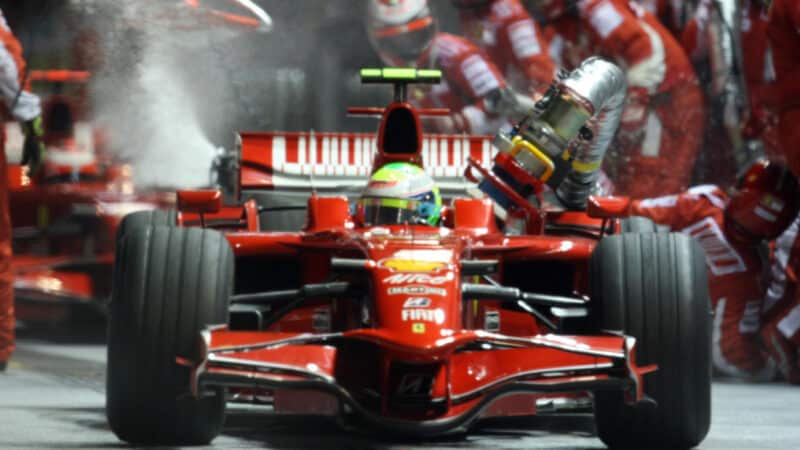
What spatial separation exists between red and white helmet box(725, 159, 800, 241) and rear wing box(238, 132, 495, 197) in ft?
6.42

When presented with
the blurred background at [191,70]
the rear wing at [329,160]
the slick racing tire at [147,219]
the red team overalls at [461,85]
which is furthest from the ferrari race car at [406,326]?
the red team overalls at [461,85]

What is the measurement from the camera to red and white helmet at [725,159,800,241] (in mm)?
10000

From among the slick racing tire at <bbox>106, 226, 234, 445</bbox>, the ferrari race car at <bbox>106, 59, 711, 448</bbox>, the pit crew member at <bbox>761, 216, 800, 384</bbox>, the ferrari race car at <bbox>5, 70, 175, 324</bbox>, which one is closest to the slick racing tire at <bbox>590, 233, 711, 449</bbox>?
the ferrari race car at <bbox>106, 59, 711, 448</bbox>

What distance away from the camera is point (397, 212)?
7.11 meters

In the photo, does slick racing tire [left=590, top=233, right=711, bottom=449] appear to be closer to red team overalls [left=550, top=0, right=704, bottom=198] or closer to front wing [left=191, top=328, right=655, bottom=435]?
front wing [left=191, top=328, right=655, bottom=435]

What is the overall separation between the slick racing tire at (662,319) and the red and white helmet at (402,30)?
7.94 m

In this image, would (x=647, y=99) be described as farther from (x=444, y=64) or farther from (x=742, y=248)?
(x=742, y=248)

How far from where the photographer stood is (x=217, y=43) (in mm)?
14148

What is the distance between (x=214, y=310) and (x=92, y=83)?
24.9 feet

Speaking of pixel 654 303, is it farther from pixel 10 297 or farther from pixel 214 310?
pixel 10 297

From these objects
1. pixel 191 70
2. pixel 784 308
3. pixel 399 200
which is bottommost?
pixel 784 308

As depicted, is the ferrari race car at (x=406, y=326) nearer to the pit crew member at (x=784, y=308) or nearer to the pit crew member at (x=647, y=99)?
the pit crew member at (x=784, y=308)

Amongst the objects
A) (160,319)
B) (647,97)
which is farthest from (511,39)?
(160,319)

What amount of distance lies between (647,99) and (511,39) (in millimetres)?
1224
